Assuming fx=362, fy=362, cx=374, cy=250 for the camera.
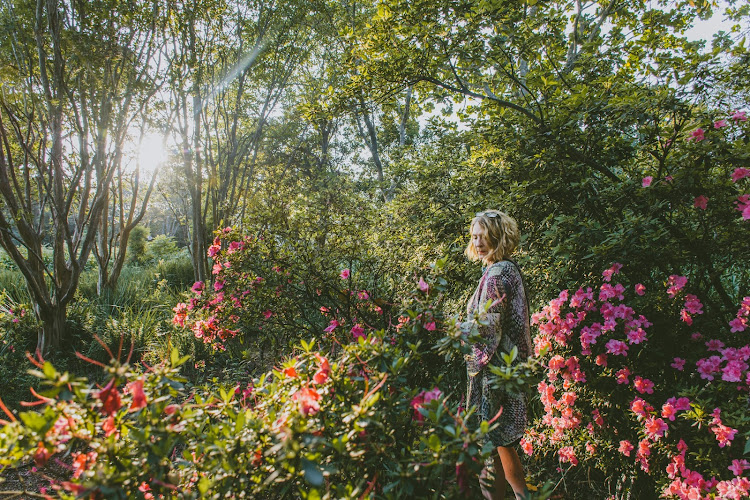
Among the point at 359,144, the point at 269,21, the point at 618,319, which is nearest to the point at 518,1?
the point at 618,319

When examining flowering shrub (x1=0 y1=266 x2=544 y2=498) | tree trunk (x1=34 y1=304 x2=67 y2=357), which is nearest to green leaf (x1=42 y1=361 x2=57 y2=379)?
flowering shrub (x1=0 y1=266 x2=544 y2=498)

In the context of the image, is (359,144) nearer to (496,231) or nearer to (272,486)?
(496,231)

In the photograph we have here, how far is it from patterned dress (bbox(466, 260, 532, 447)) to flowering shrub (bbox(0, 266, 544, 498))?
0.60 meters

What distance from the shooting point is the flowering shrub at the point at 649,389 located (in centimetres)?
174

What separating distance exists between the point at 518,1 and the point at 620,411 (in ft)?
9.30

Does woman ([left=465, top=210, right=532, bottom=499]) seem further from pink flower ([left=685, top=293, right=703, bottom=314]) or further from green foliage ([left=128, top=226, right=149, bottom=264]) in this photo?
green foliage ([left=128, top=226, right=149, bottom=264])

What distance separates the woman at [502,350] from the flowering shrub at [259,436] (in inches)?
Result: 24.2

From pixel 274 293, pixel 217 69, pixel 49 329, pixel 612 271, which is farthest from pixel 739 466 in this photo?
pixel 217 69

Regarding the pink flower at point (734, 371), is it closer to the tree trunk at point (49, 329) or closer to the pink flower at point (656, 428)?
the pink flower at point (656, 428)

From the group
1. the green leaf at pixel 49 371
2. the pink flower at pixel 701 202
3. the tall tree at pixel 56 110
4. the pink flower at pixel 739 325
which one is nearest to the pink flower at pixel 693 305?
the pink flower at pixel 739 325

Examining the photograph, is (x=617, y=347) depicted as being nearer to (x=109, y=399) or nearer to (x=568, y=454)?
(x=568, y=454)

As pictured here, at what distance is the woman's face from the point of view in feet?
7.06

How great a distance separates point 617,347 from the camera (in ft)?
6.56

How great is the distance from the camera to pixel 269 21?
7.00 meters
